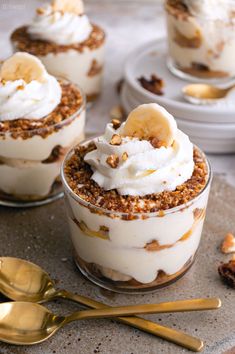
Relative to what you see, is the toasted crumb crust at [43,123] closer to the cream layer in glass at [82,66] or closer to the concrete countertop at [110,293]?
the concrete countertop at [110,293]

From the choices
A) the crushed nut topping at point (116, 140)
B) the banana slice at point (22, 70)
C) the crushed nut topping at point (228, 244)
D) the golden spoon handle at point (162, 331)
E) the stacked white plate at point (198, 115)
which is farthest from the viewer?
the stacked white plate at point (198, 115)

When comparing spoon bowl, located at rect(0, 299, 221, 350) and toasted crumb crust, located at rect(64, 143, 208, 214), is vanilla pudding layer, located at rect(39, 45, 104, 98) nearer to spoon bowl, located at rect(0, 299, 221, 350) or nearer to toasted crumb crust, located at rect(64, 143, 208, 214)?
toasted crumb crust, located at rect(64, 143, 208, 214)

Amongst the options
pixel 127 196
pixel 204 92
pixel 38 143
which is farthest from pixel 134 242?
pixel 204 92

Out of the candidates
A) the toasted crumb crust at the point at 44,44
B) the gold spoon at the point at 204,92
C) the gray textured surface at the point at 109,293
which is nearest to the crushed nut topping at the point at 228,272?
the gray textured surface at the point at 109,293

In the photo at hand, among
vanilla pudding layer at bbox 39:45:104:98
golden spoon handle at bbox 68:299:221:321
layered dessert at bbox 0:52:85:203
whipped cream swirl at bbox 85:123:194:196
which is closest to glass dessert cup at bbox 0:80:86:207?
layered dessert at bbox 0:52:85:203

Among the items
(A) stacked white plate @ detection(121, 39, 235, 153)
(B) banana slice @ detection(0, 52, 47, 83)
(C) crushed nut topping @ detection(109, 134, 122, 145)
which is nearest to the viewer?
(C) crushed nut topping @ detection(109, 134, 122, 145)

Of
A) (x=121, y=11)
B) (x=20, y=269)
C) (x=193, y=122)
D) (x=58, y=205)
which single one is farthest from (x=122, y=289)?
(x=121, y=11)

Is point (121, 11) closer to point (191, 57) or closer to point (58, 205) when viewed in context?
point (191, 57)
